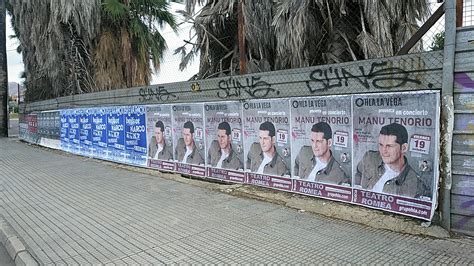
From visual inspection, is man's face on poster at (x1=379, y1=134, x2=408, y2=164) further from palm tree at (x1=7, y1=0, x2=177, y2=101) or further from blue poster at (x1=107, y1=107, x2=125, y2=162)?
palm tree at (x1=7, y1=0, x2=177, y2=101)

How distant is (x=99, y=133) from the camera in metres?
12.5

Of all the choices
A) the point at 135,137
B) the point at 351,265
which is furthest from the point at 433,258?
the point at 135,137

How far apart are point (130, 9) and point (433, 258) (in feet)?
45.6

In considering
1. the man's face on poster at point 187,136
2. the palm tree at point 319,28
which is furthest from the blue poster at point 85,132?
the palm tree at point 319,28

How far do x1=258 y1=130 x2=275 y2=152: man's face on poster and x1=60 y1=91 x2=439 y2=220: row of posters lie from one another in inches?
0.7

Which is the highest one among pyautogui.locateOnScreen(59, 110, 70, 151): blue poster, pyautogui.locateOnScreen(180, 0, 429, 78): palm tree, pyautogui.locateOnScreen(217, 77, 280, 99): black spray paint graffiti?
pyautogui.locateOnScreen(180, 0, 429, 78): palm tree

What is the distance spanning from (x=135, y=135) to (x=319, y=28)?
226 inches

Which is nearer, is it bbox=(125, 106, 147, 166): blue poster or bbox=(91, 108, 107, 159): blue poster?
bbox=(125, 106, 147, 166): blue poster

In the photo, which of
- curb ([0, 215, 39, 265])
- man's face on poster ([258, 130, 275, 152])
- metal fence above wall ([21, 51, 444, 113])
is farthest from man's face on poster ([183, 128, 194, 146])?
curb ([0, 215, 39, 265])

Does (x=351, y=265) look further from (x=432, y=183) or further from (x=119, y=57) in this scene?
(x=119, y=57)

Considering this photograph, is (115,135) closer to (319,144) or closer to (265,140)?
(265,140)

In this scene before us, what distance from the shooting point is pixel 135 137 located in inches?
415

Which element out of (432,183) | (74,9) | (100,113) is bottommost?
(432,183)

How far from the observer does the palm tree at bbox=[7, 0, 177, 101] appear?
1430cm
